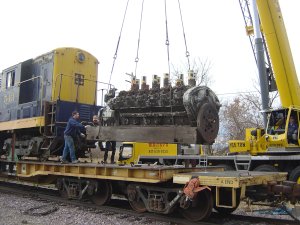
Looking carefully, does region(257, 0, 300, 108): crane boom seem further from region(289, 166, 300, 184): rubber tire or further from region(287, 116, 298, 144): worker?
region(289, 166, 300, 184): rubber tire

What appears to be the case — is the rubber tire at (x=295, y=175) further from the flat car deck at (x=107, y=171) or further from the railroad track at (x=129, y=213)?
the railroad track at (x=129, y=213)

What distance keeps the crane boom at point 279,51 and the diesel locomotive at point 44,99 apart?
622 centimetres

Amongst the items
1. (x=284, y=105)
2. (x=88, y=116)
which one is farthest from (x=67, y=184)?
(x=284, y=105)

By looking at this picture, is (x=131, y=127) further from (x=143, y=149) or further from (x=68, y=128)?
(x=143, y=149)

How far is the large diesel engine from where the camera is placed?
281 inches

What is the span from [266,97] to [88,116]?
8140 mm

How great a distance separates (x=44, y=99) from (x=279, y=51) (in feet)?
26.6

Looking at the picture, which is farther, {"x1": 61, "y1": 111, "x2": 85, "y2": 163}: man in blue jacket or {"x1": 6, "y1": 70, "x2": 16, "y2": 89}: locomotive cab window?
{"x1": 6, "y1": 70, "x2": 16, "y2": 89}: locomotive cab window

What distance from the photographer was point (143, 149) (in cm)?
1664

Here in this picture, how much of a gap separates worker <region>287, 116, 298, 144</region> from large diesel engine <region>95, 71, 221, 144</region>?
5.15 metres

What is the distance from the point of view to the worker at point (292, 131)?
11.7 m

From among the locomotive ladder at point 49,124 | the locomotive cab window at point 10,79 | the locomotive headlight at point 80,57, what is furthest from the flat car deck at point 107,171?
the locomotive headlight at point 80,57

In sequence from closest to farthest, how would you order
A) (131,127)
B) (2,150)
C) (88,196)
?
(131,127)
(88,196)
(2,150)

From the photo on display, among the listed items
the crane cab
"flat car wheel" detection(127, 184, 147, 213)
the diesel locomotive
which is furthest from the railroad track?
the crane cab
